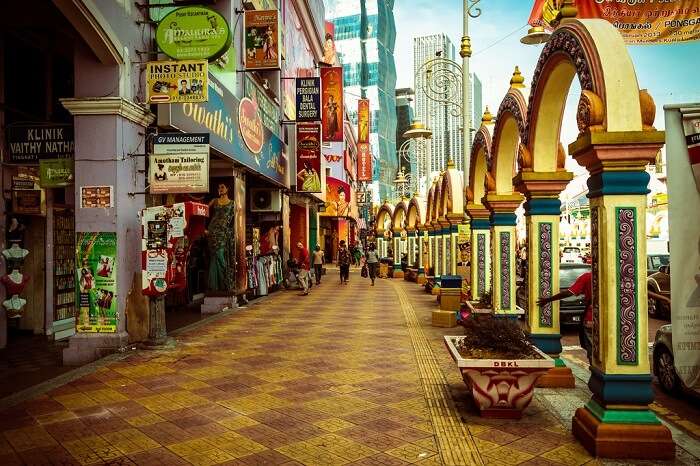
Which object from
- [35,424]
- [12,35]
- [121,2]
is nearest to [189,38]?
[121,2]

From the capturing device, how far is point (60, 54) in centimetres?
1034

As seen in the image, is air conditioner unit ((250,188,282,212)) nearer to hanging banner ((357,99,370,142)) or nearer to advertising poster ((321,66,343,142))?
advertising poster ((321,66,343,142))

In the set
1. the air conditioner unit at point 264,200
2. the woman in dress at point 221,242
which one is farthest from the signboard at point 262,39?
the air conditioner unit at point 264,200

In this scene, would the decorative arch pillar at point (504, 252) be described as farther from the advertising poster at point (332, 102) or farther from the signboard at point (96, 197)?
the advertising poster at point (332, 102)

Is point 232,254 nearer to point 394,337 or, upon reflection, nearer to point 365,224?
point 394,337

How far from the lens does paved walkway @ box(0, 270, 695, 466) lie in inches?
184

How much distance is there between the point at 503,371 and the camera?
5.53 meters

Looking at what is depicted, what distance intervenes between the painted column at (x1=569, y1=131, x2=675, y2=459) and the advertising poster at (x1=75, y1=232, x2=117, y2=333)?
22.1 feet

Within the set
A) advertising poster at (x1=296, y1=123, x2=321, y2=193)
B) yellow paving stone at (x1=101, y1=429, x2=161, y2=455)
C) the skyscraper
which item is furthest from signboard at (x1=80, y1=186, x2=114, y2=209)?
the skyscraper

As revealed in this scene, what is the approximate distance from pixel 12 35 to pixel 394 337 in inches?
341

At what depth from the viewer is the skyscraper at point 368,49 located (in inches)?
2697

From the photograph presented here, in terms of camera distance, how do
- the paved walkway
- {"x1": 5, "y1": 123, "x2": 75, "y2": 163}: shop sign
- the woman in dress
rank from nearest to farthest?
the paved walkway < {"x1": 5, "y1": 123, "x2": 75, "y2": 163}: shop sign < the woman in dress

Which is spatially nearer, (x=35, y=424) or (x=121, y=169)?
(x=35, y=424)

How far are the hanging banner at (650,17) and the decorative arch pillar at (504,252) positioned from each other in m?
2.86
